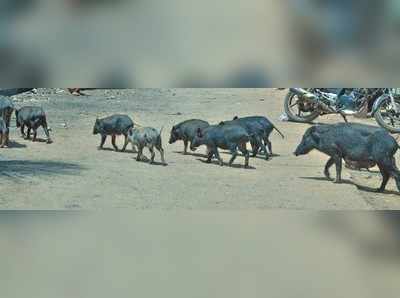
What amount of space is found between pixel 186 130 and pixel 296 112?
2234 mm

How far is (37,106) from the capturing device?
589 cm

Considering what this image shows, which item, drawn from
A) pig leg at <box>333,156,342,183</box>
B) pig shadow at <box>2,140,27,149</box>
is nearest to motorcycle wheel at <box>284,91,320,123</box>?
pig leg at <box>333,156,342,183</box>

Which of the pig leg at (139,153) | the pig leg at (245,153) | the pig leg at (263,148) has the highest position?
the pig leg at (139,153)

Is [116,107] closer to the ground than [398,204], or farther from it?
farther from it

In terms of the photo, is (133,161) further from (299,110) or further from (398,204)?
(299,110)

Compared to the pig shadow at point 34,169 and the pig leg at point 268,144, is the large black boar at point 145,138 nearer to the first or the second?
the pig shadow at point 34,169

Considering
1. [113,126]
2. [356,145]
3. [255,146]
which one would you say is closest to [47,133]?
[113,126]

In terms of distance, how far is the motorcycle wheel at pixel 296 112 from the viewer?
813 centimetres

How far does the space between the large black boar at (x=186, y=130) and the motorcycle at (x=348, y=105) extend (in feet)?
5.09

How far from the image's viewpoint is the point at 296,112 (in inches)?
330

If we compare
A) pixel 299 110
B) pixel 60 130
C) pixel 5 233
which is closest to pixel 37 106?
pixel 60 130

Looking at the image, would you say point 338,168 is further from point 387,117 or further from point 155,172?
point 387,117

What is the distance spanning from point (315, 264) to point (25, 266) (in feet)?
5.05

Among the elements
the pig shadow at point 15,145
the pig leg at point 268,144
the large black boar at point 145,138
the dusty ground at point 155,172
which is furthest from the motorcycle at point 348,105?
the pig shadow at point 15,145
